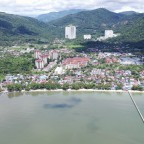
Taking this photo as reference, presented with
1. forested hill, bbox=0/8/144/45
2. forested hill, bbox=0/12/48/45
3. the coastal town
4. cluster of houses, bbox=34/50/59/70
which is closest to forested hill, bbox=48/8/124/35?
forested hill, bbox=0/8/144/45

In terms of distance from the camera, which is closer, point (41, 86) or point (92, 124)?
point (92, 124)

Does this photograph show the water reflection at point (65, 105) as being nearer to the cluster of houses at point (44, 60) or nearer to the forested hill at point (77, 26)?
the cluster of houses at point (44, 60)

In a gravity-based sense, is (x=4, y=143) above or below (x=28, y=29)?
below

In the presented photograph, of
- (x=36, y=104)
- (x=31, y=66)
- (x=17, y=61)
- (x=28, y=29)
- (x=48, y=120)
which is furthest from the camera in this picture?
(x=28, y=29)

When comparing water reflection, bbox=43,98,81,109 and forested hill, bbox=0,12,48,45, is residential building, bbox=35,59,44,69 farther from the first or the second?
forested hill, bbox=0,12,48,45

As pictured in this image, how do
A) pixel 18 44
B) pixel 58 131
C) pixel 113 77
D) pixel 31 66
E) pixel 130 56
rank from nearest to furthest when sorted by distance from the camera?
pixel 58 131 → pixel 113 77 → pixel 31 66 → pixel 130 56 → pixel 18 44

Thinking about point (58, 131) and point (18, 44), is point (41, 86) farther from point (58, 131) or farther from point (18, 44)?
point (18, 44)

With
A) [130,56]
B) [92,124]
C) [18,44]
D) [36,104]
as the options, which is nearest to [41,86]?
[36,104]

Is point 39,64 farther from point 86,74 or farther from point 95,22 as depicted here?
point 95,22

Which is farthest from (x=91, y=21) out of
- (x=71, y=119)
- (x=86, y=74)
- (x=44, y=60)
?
(x=71, y=119)
